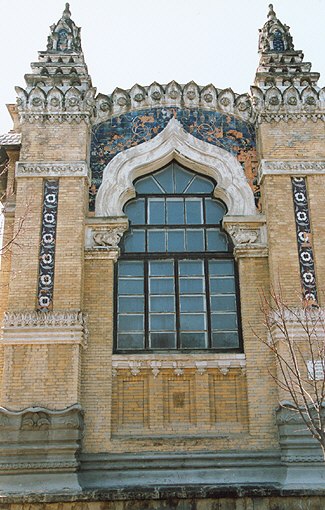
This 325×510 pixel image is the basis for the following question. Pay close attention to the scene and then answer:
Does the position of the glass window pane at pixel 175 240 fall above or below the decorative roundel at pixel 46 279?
above

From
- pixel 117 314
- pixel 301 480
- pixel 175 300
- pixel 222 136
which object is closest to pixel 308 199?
pixel 222 136

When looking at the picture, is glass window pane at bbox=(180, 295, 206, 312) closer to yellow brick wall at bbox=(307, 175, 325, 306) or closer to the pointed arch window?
the pointed arch window

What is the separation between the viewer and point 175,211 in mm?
15453

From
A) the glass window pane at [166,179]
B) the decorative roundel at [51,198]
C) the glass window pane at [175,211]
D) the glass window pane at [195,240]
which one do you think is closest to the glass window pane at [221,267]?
the glass window pane at [195,240]

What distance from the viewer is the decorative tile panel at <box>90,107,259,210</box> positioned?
52.2 feet

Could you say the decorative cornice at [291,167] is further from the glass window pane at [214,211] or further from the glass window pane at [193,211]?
the glass window pane at [193,211]

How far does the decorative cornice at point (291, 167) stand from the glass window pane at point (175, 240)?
7.42 ft

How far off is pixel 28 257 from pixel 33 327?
64.0 inches

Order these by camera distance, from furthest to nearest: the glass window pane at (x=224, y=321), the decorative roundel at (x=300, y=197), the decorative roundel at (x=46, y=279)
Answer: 1. the decorative roundel at (x=300, y=197)
2. the glass window pane at (x=224, y=321)
3. the decorative roundel at (x=46, y=279)

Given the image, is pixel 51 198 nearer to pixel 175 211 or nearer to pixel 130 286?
pixel 130 286

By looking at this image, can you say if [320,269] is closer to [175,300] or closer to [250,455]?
[175,300]

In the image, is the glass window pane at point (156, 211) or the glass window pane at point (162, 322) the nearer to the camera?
the glass window pane at point (162, 322)

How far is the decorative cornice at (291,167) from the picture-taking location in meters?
15.1

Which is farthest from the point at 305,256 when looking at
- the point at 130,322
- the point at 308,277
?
the point at 130,322
